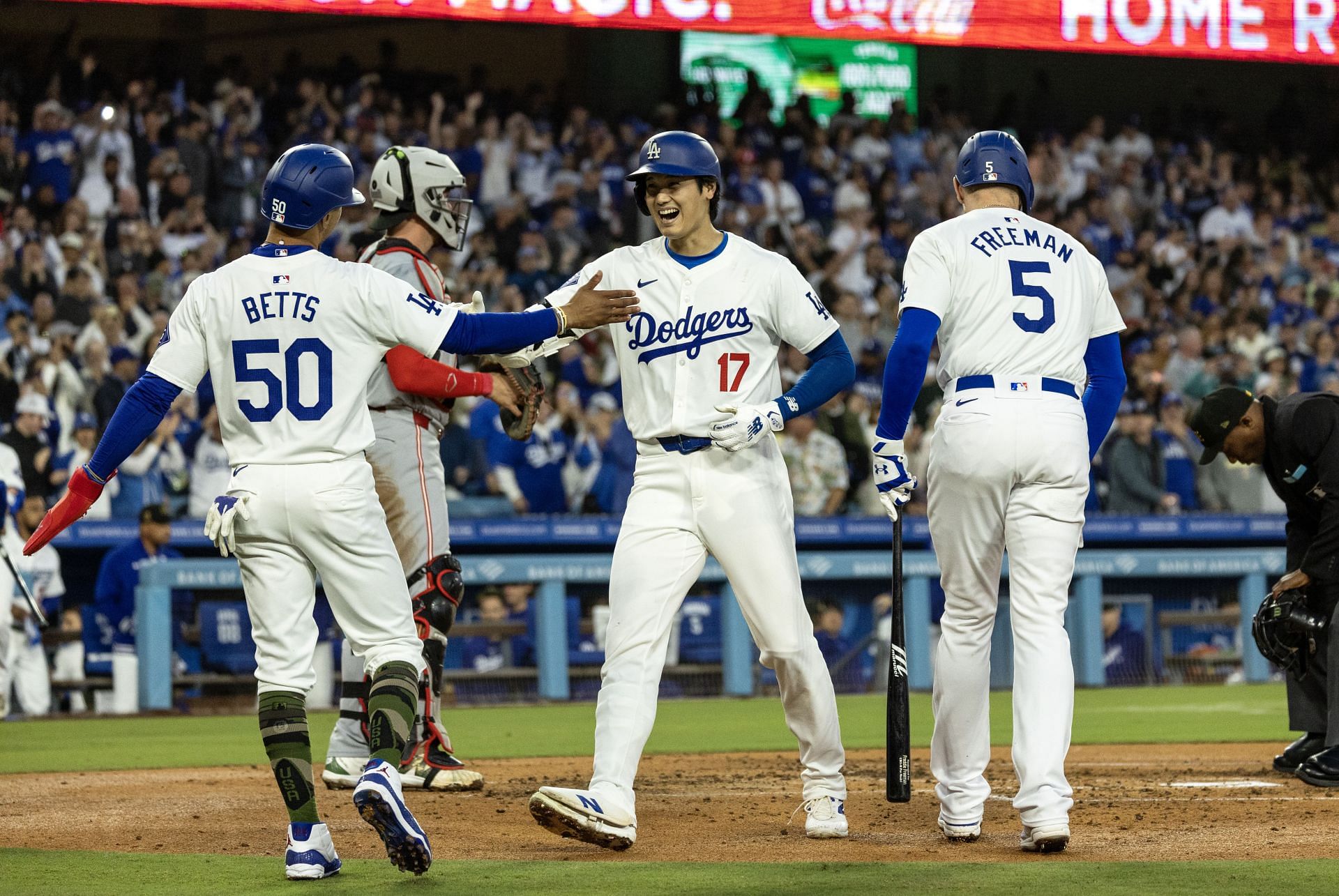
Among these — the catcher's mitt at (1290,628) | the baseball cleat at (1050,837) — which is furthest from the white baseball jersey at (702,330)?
the catcher's mitt at (1290,628)

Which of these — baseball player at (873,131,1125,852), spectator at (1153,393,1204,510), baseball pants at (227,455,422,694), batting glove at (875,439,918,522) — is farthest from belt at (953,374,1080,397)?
spectator at (1153,393,1204,510)

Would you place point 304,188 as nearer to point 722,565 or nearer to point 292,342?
point 292,342

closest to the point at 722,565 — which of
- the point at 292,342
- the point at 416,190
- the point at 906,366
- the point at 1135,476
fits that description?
the point at 906,366

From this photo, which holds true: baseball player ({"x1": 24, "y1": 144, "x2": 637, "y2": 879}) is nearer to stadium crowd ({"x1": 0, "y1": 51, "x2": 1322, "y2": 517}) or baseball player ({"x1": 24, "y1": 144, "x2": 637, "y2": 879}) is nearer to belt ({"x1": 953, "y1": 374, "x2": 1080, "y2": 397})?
belt ({"x1": 953, "y1": 374, "x2": 1080, "y2": 397})

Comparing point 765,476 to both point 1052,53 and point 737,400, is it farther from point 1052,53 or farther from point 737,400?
point 1052,53

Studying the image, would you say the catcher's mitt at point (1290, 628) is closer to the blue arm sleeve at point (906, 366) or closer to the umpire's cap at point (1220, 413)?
the umpire's cap at point (1220, 413)

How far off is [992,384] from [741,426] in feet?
2.70

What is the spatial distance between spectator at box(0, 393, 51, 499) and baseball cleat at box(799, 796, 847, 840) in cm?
893

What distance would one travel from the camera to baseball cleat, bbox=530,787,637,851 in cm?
496

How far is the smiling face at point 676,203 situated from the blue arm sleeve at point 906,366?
0.77m

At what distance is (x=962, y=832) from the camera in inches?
215

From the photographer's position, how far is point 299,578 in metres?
5.02

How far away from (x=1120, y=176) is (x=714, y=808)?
16.6 meters

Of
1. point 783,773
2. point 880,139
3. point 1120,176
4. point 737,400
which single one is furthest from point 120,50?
point 737,400
